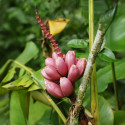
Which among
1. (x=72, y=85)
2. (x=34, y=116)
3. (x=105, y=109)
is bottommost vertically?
(x=34, y=116)

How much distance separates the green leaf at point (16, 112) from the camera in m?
0.57

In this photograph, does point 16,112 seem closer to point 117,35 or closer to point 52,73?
point 52,73

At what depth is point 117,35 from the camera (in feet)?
1.94

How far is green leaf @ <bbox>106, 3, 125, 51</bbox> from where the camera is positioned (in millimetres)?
563

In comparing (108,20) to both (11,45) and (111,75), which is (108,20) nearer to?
(111,75)

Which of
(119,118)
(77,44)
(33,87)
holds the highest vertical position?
(77,44)

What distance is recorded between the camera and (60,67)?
0.44m

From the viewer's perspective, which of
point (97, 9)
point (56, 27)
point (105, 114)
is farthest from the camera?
point (97, 9)

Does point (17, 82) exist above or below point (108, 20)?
below

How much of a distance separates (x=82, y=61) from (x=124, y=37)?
0.20 m

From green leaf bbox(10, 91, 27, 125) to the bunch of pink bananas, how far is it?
7.2 inches

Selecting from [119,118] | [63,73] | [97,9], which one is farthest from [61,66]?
[97,9]

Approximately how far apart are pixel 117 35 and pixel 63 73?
0.79 feet

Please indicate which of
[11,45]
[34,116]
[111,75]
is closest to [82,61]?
[111,75]
